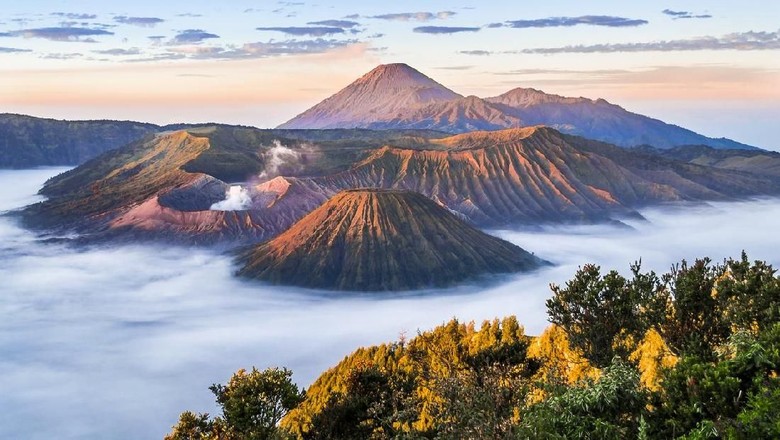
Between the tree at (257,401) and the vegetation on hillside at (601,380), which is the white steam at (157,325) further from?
the tree at (257,401)

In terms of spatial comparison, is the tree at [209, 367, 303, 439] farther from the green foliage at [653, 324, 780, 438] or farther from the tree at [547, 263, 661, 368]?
the green foliage at [653, 324, 780, 438]

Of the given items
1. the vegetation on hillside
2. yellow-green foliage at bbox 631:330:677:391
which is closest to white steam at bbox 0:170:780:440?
the vegetation on hillside

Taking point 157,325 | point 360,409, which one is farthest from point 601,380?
point 157,325

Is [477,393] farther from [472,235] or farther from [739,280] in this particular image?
[472,235]

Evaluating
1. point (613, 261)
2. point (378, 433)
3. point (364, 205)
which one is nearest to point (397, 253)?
point (364, 205)

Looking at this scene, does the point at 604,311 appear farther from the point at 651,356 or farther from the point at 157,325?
the point at 157,325

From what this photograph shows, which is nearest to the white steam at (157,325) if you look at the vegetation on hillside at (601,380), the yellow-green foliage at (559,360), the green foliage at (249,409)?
the yellow-green foliage at (559,360)
